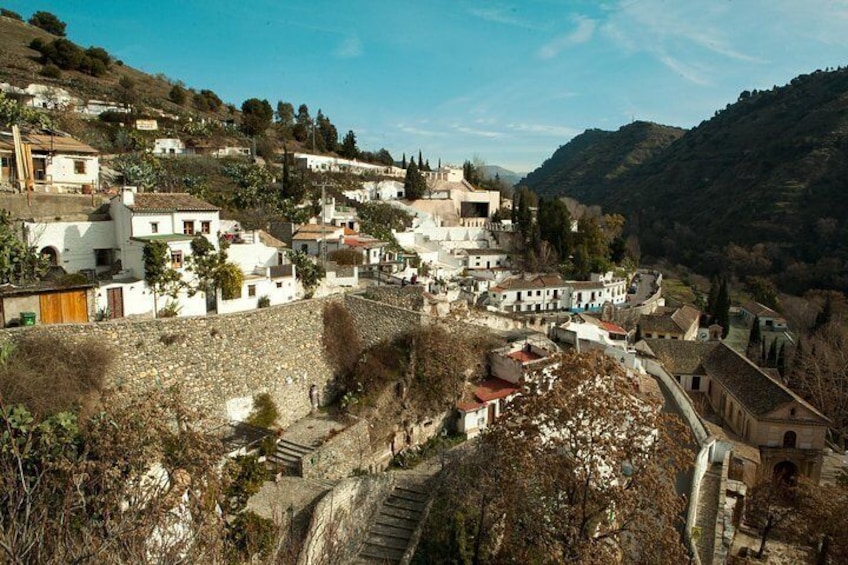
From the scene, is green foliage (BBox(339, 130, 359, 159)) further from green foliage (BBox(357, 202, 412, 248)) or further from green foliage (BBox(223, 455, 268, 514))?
green foliage (BBox(223, 455, 268, 514))

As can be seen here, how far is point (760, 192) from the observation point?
72.2 meters

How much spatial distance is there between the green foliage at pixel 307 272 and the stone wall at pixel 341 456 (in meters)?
7.74

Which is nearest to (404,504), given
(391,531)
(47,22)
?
(391,531)

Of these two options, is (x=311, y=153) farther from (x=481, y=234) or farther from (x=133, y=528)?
(x=133, y=528)

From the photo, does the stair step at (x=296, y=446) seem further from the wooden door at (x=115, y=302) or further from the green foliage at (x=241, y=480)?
the wooden door at (x=115, y=302)

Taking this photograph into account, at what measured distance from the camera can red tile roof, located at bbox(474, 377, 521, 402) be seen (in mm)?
16219

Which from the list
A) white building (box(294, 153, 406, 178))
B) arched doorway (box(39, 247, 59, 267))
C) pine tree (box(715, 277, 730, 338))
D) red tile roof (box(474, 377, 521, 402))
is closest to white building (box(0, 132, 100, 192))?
arched doorway (box(39, 247, 59, 267))

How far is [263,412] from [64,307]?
613 cm

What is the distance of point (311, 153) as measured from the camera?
2136 inches

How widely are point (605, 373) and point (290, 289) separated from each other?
13890 millimetres

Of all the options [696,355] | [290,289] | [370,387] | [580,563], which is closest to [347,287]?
[290,289]

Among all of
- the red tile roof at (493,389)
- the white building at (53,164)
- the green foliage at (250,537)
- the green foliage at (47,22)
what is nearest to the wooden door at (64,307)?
the white building at (53,164)

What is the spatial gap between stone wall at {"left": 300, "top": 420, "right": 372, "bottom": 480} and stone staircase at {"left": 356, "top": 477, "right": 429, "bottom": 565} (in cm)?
193

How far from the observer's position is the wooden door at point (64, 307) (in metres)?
14.2
